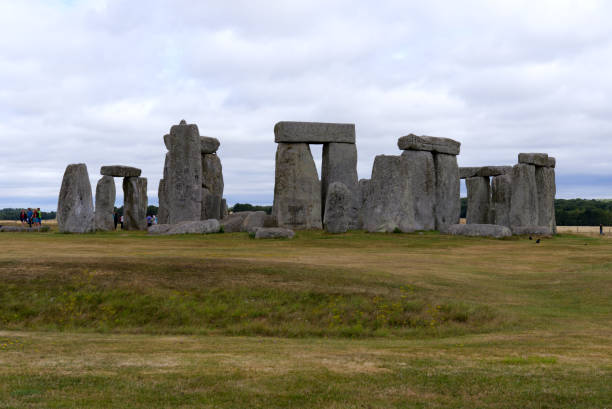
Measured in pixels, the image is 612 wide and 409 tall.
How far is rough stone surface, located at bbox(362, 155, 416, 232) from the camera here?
29.8 metres

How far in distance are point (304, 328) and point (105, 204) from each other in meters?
27.9

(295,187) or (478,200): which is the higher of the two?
(295,187)

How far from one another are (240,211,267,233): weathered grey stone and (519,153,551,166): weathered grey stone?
46.3ft

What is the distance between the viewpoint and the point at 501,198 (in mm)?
37188

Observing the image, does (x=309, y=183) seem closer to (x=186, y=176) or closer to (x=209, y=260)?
(x=186, y=176)

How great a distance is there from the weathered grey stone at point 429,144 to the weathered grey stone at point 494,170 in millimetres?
4733

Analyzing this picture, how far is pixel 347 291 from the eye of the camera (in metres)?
14.8

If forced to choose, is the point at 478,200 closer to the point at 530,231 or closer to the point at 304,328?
the point at 530,231

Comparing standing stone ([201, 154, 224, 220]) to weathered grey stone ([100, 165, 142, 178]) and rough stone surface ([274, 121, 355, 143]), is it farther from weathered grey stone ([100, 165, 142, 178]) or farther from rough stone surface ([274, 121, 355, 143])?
rough stone surface ([274, 121, 355, 143])

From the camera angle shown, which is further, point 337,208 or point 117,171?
point 117,171

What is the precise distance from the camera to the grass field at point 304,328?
7.32m

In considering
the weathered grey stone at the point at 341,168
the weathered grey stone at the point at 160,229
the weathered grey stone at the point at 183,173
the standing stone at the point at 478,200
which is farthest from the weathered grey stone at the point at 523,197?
the weathered grey stone at the point at 160,229

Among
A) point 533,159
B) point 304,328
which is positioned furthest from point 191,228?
point 533,159

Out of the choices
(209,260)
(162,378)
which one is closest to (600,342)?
(162,378)
